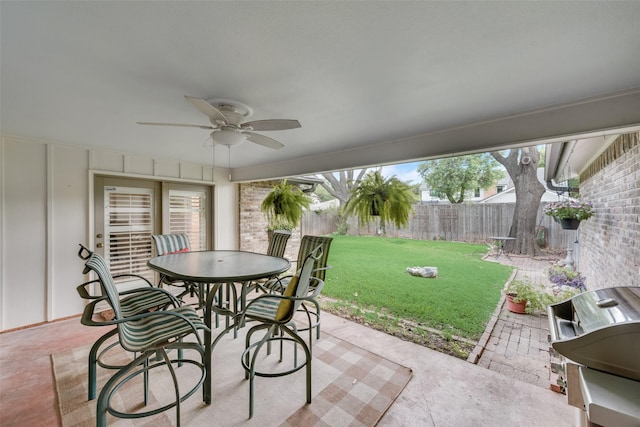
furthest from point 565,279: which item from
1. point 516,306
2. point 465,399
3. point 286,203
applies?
point 286,203

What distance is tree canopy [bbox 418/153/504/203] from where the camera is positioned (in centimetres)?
393

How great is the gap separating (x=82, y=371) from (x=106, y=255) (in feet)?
6.34

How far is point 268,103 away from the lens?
201 cm

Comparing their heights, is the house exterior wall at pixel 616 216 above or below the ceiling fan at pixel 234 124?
below

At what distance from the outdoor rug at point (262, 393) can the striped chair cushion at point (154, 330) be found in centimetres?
60

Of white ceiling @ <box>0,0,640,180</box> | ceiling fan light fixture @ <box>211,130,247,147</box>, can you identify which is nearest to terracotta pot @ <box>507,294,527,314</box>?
white ceiling @ <box>0,0,640,180</box>

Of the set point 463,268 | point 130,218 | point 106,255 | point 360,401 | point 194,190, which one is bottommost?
point 360,401

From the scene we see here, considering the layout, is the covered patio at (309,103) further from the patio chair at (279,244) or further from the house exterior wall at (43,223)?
the patio chair at (279,244)

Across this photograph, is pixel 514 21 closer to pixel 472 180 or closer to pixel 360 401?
pixel 360 401

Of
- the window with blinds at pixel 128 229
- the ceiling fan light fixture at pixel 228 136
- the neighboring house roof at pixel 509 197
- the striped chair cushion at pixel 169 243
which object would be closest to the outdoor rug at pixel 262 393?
the striped chair cushion at pixel 169 243

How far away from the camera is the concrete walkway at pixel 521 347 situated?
218cm

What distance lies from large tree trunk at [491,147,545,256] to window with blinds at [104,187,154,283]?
18.0 feet

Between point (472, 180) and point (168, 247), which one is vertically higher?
point (472, 180)

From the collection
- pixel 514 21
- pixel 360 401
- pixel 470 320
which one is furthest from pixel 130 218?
pixel 470 320
